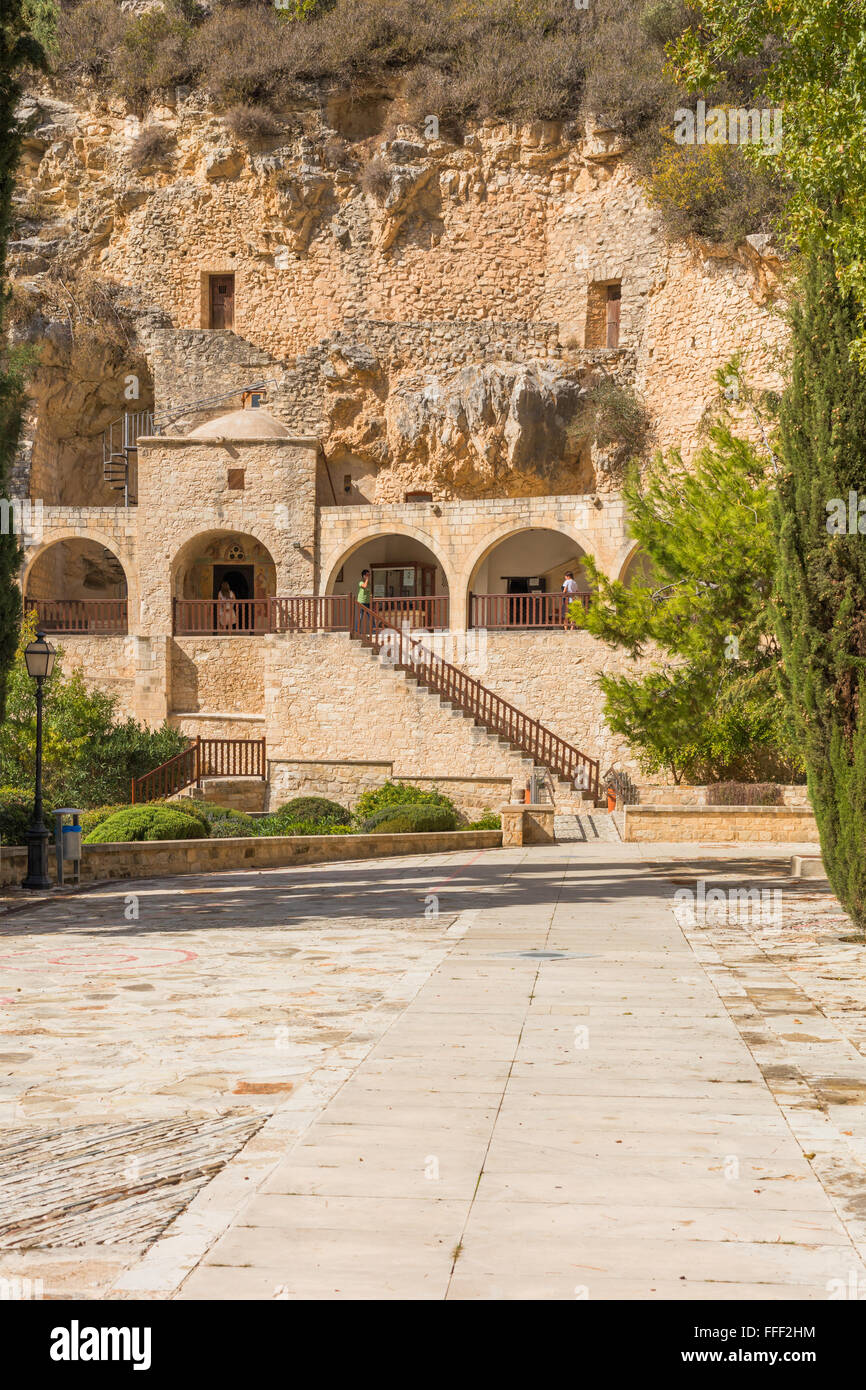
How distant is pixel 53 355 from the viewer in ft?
106

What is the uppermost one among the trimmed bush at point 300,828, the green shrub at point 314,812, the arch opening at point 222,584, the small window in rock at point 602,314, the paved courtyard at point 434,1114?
the small window in rock at point 602,314

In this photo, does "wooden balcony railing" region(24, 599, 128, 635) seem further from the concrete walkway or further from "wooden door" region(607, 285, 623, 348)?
the concrete walkway

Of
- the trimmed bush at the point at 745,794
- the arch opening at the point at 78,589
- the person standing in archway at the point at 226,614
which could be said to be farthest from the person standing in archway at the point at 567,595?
the arch opening at the point at 78,589

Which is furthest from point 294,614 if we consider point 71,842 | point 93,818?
point 71,842

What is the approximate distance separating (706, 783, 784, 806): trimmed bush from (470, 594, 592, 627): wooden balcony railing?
6213 mm

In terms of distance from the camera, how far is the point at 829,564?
31.6 feet

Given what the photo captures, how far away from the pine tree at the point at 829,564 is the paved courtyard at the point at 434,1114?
96cm

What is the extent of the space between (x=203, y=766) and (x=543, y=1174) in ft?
71.6

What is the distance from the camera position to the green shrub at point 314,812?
787 inches

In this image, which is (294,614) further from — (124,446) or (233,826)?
(124,446)

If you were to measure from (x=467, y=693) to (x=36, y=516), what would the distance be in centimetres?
1254

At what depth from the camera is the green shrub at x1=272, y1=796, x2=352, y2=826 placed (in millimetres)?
20000

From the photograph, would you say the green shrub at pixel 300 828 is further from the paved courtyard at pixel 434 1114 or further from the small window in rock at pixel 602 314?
the small window in rock at pixel 602 314

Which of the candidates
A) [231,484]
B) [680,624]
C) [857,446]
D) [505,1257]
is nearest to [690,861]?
[680,624]
